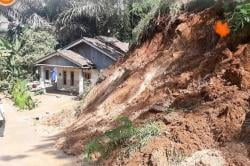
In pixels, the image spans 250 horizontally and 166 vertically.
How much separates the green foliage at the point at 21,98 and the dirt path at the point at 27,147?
324 centimetres

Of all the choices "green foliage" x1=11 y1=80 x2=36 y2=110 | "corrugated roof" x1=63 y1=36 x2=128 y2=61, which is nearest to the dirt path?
"green foliage" x1=11 y1=80 x2=36 y2=110

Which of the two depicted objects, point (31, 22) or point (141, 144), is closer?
point (141, 144)

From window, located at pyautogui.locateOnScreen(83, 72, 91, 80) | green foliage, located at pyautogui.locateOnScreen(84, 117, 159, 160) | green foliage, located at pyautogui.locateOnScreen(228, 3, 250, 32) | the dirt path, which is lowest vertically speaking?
the dirt path

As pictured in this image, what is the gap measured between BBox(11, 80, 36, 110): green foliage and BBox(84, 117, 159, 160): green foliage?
44.7ft

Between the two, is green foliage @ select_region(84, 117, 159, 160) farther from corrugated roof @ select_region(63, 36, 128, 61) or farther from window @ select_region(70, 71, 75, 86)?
window @ select_region(70, 71, 75, 86)

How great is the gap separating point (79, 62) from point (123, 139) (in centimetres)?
1763

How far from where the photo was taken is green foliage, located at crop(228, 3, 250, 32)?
12.3m

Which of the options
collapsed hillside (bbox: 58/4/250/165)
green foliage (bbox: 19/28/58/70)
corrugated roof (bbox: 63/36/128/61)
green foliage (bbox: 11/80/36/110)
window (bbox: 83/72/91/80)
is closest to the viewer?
collapsed hillside (bbox: 58/4/250/165)

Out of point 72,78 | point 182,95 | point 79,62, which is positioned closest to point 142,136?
point 182,95

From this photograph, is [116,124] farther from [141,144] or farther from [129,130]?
[141,144]

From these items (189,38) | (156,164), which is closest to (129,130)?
(156,164)

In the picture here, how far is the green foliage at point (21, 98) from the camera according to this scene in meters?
26.0

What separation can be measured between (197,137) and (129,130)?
2.19m

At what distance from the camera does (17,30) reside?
36.9 m
